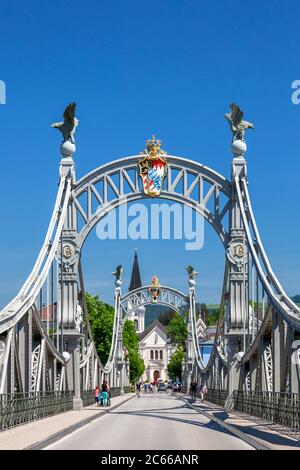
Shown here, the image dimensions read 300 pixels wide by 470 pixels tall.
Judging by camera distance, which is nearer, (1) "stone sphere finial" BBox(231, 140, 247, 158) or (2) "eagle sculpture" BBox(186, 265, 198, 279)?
(1) "stone sphere finial" BBox(231, 140, 247, 158)

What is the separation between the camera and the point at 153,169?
4125 cm

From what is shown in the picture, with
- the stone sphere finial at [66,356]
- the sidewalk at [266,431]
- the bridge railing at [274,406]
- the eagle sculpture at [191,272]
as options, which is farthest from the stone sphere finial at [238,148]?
the eagle sculpture at [191,272]

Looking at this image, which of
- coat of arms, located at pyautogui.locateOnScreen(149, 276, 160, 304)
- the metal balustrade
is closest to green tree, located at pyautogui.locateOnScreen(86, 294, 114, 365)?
coat of arms, located at pyautogui.locateOnScreen(149, 276, 160, 304)

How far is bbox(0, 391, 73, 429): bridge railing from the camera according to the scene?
26.0 meters

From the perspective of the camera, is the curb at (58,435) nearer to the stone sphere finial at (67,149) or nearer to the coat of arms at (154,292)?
the stone sphere finial at (67,149)

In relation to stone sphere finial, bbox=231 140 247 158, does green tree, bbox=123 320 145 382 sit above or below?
below

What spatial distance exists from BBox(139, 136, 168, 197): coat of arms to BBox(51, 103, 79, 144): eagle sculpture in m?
3.06

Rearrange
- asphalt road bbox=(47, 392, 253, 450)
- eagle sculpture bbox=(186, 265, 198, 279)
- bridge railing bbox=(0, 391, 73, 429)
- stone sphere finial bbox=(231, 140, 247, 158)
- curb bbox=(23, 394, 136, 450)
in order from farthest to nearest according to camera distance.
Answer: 1. eagle sculpture bbox=(186, 265, 198, 279)
2. stone sphere finial bbox=(231, 140, 247, 158)
3. bridge railing bbox=(0, 391, 73, 429)
4. asphalt road bbox=(47, 392, 253, 450)
5. curb bbox=(23, 394, 136, 450)

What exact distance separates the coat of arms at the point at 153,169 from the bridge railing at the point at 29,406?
884 cm

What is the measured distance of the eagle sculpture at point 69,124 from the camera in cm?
4019

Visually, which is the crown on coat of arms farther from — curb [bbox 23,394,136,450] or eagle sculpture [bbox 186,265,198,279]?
eagle sculpture [bbox 186,265,198,279]

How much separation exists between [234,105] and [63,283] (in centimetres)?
982

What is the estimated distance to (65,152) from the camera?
130 feet

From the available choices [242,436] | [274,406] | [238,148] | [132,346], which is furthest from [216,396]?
[132,346]
